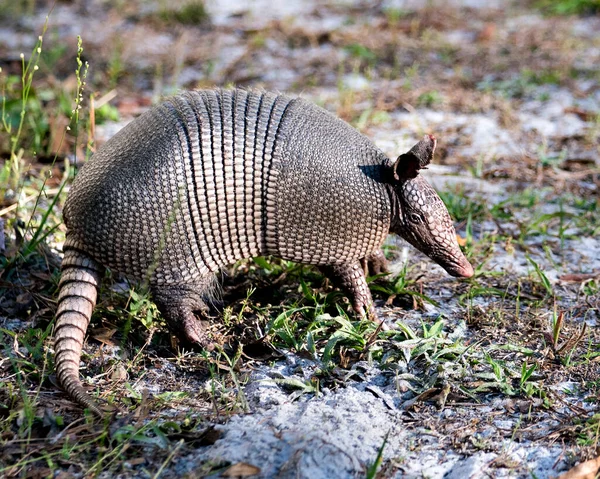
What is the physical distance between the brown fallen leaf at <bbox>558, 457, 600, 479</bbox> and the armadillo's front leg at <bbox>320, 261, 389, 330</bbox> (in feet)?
4.94

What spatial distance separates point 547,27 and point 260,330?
292 inches

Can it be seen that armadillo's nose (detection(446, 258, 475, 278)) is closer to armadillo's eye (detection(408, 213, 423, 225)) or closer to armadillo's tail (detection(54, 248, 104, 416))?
armadillo's eye (detection(408, 213, 423, 225))

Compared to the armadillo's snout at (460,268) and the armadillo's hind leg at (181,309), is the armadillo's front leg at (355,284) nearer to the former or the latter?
the armadillo's snout at (460,268)

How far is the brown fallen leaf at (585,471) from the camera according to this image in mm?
3299

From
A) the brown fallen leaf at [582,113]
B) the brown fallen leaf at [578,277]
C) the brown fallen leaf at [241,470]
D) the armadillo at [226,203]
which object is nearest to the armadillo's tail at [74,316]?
the armadillo at [226,203]

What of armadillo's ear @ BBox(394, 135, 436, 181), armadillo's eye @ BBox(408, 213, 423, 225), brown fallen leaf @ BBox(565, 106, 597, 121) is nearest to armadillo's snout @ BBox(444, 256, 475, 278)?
armadillo's eye @ BBox(408, 213, 423, 225)

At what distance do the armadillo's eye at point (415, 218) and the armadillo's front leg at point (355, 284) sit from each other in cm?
43

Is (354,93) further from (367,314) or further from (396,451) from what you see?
(396,451)

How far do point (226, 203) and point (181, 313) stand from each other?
0.70 metres

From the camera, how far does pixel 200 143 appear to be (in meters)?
4.18

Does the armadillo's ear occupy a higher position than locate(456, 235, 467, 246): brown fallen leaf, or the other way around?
the armadillo's ear

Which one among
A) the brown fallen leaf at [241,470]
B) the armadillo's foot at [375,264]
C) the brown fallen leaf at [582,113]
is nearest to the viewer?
the brown fallen leaf at [241,470]

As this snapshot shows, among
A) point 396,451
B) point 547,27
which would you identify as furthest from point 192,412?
point 547,27

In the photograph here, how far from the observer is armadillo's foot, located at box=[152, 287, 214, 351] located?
4.30 metres
